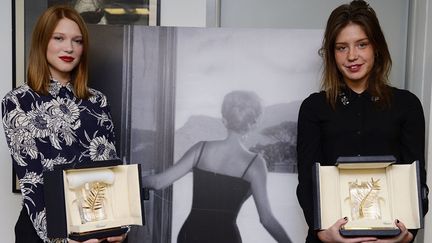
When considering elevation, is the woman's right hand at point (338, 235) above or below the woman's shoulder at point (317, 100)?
below

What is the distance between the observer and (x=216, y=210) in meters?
1.66

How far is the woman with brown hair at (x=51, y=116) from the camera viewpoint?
1281 millimetres

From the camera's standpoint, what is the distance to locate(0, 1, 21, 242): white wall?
1.97 metres

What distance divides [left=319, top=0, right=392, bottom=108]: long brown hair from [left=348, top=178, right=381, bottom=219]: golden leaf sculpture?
0.77 feet

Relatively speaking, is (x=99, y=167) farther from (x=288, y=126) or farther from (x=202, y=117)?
(x=288, y=126)

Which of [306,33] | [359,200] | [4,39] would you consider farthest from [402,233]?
[4,39]

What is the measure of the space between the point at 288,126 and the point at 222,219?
0.39 m

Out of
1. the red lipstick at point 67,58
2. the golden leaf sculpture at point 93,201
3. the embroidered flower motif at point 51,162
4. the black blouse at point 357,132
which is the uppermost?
the red lipstick at point 67,58

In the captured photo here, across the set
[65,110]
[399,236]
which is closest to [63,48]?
[65,110]

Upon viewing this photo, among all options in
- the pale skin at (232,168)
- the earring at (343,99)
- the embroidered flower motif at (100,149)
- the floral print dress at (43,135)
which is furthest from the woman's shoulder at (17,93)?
the earring at (343,99)

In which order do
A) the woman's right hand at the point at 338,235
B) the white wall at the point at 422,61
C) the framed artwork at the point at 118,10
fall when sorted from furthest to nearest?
1. the framed artwork at the point at 118,10
2. the white wall at the point at 422,61
3. the woman's right hand at the point at 338,235

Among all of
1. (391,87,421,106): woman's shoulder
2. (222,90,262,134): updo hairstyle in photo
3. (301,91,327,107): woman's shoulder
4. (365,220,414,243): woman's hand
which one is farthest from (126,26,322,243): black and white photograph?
(365,220,414,243): woman's hand

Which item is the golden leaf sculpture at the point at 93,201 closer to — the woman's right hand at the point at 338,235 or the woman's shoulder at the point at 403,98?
the woman's right hand at the point at 338,235

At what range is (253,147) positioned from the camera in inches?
65.6
